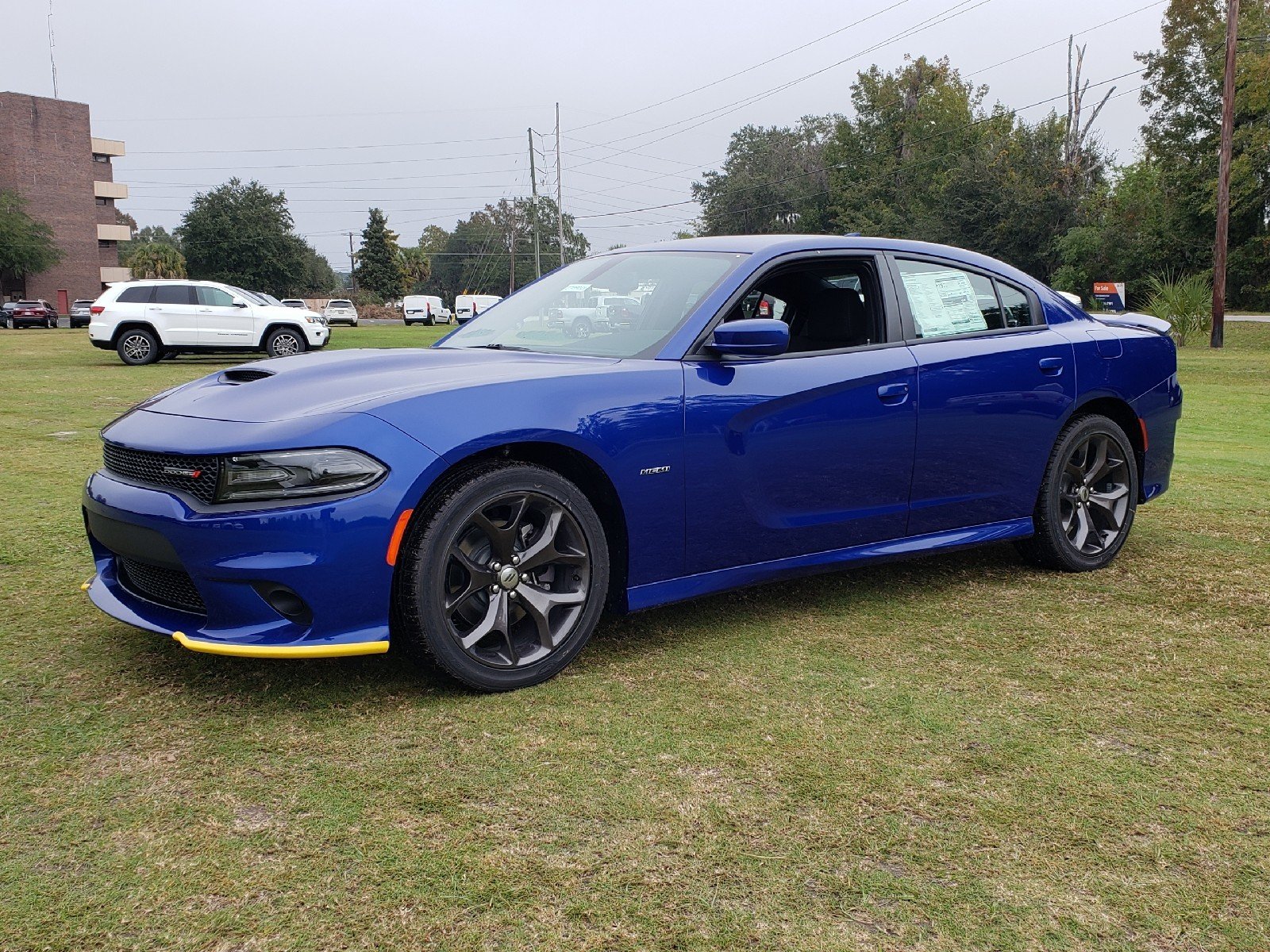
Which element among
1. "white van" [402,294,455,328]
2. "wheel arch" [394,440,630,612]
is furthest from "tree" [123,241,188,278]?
"wheel arch" [394,440,630,612]

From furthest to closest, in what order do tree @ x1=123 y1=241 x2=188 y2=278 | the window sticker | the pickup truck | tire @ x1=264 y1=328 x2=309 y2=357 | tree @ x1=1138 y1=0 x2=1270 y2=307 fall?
tree @ x1=123 y1=241 x2=188 y2=278
tree @ x1=1138 y1=0 x2=1270 y2=307
tire @ x1=264 y1=328 x2=309 y2=357
the window sticker
the pickup truck

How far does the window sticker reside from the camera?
454 cm

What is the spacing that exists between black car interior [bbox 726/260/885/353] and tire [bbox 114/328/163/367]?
18281 millimetres

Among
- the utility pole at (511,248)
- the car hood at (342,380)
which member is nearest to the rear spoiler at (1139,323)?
the car hood at (342,380)

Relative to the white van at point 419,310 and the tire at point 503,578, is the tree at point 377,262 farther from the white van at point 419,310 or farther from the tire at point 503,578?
the tire at point 503,578

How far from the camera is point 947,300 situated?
4.68m

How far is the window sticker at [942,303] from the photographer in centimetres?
454

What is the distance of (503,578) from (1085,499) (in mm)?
2963

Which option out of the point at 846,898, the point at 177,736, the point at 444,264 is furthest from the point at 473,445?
the point at 444,264

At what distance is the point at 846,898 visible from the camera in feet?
7.38

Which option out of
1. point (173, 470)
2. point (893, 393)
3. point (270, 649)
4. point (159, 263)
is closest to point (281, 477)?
point (173, 470)

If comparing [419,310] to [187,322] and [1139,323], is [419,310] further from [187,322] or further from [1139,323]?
[1139,323]

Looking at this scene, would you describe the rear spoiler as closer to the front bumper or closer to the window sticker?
the window sticker

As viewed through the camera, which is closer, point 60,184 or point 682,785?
point 682,785
